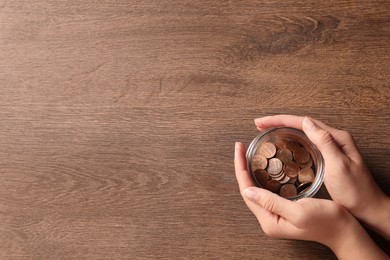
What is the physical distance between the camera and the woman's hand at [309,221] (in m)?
0.71

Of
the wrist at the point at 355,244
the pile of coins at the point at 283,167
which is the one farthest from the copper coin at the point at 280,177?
the wrist at the point at 355,244

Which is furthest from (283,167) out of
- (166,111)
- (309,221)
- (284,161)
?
(166,111)

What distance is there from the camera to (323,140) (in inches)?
28.6

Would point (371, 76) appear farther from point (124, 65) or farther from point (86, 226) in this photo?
point (86, 226)

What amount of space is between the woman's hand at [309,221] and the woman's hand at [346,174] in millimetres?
30

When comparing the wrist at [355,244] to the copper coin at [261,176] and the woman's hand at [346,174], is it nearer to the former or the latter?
the woman's hand at [346,174]

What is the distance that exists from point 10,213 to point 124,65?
36 cm

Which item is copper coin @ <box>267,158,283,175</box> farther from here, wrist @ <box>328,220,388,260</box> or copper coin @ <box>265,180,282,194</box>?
wrist @ <box>328,220,388,260</box>

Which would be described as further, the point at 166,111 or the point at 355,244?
the point at 166,111

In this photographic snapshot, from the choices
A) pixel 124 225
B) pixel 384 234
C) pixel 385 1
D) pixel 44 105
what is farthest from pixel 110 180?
pixel 385 1

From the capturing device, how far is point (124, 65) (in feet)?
2.91

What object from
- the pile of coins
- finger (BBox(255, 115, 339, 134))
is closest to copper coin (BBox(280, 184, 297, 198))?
the pile of coins

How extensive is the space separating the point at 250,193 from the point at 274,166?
9 cm

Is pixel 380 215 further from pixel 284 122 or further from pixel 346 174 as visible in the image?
pixel 284 122
